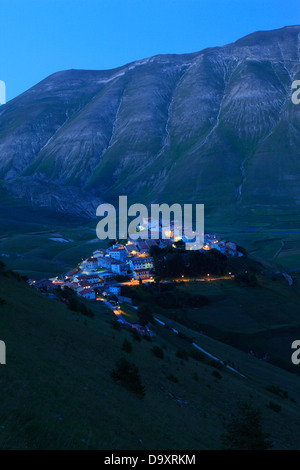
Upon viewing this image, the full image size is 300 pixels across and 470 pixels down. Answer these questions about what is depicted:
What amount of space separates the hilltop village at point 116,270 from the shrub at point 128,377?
36.7 m

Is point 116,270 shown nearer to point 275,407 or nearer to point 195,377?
point 195,377

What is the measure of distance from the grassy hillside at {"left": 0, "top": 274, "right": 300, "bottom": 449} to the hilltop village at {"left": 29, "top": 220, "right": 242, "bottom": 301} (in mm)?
31051

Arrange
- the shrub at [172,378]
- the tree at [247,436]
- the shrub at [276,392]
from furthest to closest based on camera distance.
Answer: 1. the shrub at [276,392]
2. the shrub at [172,378]
3. the tree at [247,436]

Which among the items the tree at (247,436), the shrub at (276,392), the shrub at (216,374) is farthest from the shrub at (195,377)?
the shrub at (276,392)

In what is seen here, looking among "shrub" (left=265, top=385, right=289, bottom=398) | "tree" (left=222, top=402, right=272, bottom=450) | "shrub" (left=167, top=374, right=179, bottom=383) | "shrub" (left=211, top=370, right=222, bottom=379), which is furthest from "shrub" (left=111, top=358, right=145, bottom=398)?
"shrub" (left=265, top=385, right=289, bottom=398)

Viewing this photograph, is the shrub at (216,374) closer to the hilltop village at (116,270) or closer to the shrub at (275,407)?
the shrub at (275,407)

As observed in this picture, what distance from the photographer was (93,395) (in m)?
13.9

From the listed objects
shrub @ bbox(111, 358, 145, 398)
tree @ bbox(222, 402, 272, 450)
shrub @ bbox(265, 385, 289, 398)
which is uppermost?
shrub @ bbox(111, 358, 145, 398)

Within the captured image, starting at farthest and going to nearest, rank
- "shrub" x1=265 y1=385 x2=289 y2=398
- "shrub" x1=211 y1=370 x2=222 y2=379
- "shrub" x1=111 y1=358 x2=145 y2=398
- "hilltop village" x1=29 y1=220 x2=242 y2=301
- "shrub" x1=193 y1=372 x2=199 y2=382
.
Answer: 1. "hilltop village" x1=29 y1=220 x2=242 y2=301
2. "shrub" x1=265 y1=385 x2=289 y2=398
3. "shrub" x1=211 y1=370 x2=222 y2=379
4. "shrub" x1=193 y1=372 x2=199 y2=382
5. "shrub" x1=111 y1=358 x2=145 y2=398

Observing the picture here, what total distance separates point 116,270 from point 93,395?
201ft

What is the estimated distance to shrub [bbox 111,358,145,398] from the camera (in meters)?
16.3

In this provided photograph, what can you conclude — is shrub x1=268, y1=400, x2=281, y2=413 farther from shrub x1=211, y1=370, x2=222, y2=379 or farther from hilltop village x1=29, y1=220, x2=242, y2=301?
hilltop village x1=29, y1=220, x2=242, y2=301

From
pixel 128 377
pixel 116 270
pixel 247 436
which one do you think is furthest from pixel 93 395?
Result: pixel 116 270

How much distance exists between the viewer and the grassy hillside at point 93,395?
10.6m
